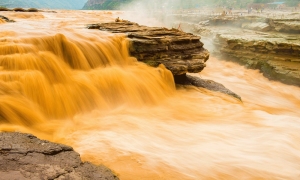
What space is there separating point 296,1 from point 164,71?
54.8 metres

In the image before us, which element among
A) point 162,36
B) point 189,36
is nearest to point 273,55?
point 189,36

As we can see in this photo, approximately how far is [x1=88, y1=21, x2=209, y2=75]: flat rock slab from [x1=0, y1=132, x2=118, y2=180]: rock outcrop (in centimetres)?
502

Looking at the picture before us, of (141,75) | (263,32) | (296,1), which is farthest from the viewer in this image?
(296,1)

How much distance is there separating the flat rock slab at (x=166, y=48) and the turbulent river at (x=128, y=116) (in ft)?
1.05

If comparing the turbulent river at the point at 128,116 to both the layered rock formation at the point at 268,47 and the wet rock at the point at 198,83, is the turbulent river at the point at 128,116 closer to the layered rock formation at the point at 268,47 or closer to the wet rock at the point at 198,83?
the wet rock at the point at 198,83

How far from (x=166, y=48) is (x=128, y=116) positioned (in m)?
3.27

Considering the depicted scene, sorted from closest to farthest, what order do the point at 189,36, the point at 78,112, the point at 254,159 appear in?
the point at 254,159 → the point at 78,112 → the point at 189,36

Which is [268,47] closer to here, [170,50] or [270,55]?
[270,55]

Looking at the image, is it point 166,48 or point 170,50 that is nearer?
point 166,48

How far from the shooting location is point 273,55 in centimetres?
1416

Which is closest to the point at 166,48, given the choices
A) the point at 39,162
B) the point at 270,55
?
the point at 39,162

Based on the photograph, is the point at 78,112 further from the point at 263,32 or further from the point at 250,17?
the point at 250,17

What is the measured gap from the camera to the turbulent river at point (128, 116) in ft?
12.7

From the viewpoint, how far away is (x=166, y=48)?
832 cm
